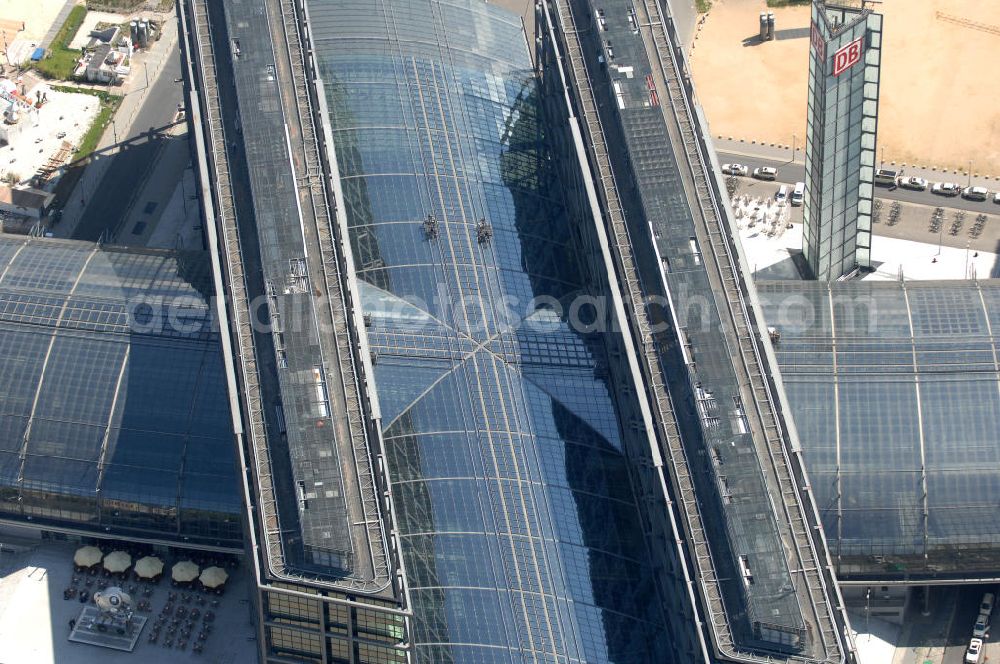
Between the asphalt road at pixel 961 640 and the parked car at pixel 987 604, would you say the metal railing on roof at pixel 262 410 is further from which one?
the parked car at pixel 987 604

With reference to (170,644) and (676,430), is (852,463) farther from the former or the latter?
(170,644)

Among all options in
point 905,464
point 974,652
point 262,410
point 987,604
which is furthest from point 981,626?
point 262,410

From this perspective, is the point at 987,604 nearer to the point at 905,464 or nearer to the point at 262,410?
the point at 905,464

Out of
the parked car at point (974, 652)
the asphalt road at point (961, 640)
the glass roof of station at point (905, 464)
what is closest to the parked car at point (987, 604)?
the asphalt road at point (961, 640)

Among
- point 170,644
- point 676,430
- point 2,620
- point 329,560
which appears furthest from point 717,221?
point 2,620

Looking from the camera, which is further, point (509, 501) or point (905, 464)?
point (905, 464)

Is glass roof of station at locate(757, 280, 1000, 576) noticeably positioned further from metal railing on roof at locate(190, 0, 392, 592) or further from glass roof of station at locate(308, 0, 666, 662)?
metal railing on roof at locate(190, 0, 392, 592)

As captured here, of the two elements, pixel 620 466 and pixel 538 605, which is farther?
pixel 620 466
